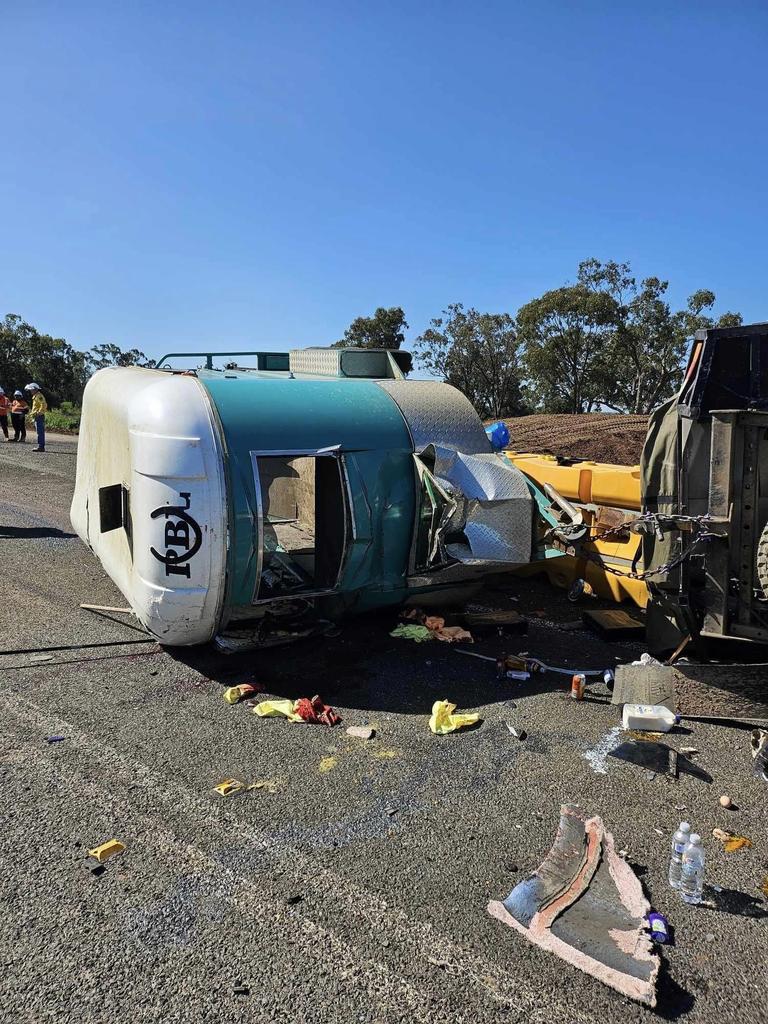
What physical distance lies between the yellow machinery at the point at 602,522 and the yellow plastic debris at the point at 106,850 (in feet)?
15.3

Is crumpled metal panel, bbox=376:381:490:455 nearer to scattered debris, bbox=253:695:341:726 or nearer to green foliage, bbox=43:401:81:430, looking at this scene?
scattered debris, bbox=253:695:341:726

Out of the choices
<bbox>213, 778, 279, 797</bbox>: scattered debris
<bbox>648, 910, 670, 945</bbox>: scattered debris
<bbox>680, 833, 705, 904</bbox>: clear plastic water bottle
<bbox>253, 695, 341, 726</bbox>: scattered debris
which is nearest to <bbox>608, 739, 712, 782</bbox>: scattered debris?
<bbox>680, 833, 705, 904</bbox>: clear plastic water bottle

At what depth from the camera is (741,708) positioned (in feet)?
16.4

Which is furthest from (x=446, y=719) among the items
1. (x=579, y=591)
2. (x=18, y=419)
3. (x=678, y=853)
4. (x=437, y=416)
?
(x=18, y=419)

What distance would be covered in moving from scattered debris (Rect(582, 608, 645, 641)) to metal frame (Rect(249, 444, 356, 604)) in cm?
255

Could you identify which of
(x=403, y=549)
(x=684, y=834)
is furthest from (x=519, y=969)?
(x=403, y=549)

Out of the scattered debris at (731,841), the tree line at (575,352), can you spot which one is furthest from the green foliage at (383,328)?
the scattered debris at (731,841)

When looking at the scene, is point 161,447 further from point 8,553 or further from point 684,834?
point 8,553

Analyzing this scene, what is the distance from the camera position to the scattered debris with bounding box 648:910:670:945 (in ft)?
9.60

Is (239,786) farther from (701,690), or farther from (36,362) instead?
(36,362)

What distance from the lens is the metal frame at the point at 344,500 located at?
5.44 meters

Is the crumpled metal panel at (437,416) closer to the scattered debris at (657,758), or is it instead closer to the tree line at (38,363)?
the scattered debris at (657,758)

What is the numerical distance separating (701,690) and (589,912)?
2.70 meters

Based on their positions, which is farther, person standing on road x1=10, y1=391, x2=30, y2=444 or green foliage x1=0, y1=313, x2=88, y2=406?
green foliage x1=0, y1=313, x2=88, y2=406
